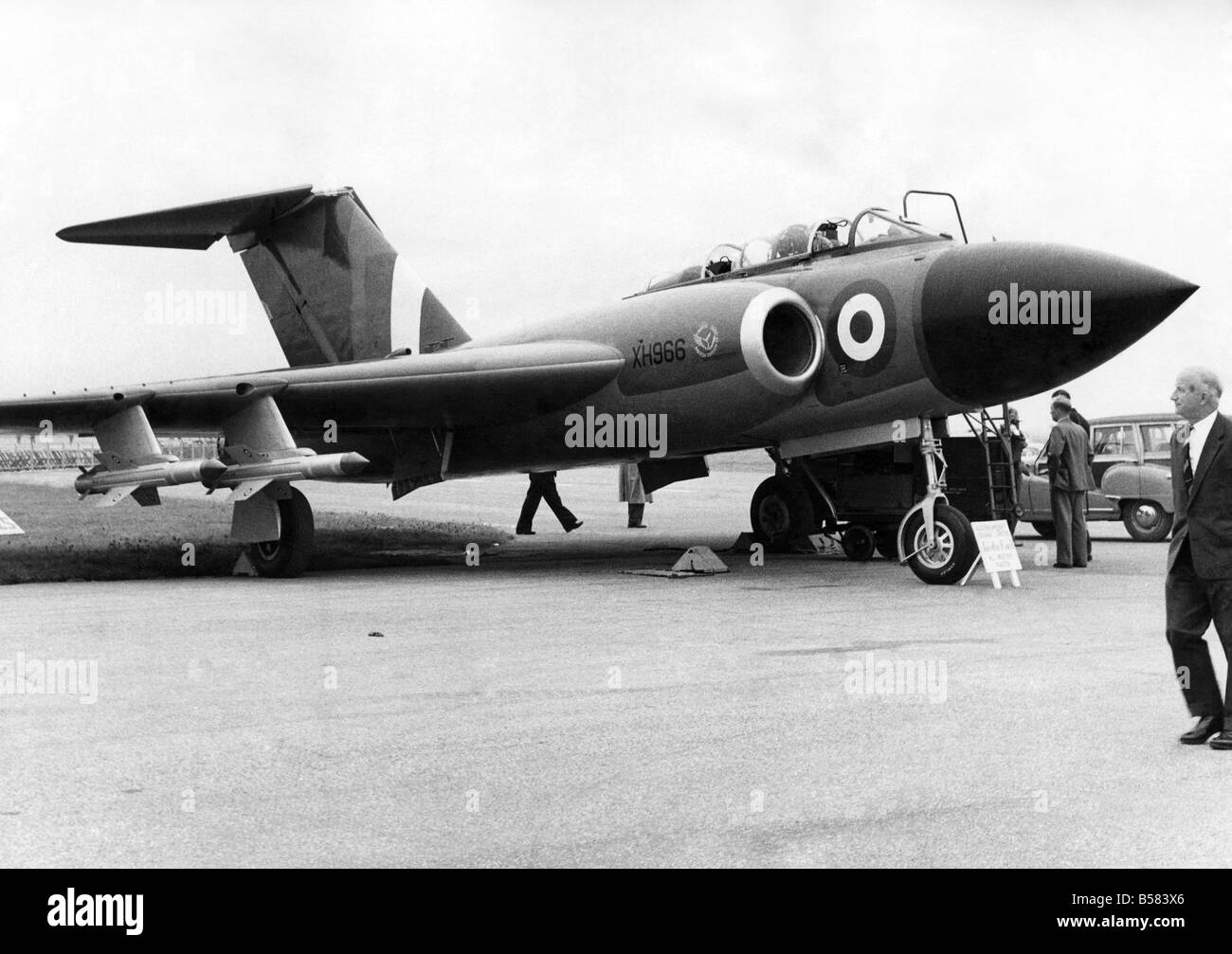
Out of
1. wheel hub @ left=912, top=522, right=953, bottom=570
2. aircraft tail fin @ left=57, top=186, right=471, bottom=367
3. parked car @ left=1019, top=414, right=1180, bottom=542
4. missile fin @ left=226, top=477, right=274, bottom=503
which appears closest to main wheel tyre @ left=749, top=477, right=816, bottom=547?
wheel hub @ left=912, top=522, right=953, bottom=570

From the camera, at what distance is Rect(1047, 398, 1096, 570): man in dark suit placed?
13.1m

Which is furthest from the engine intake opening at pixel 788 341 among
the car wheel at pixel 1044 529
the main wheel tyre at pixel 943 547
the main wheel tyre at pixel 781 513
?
the car wheel at pixel 1044 529

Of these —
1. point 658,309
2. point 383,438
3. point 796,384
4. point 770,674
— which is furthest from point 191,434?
Result: point 770,674

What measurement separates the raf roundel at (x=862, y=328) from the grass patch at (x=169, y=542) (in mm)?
5992

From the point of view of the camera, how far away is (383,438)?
51.0 feet

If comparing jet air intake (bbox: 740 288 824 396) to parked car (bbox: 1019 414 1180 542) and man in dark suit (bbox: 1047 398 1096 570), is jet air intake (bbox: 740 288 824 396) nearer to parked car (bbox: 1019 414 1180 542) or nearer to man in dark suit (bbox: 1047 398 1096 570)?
man in dark suit (bbox: 1047 398 1096 570)

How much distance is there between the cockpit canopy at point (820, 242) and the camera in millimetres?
12031

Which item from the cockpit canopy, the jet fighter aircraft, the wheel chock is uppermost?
the cockpit canopy

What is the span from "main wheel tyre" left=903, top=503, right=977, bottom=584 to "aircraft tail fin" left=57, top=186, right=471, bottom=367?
7.57m

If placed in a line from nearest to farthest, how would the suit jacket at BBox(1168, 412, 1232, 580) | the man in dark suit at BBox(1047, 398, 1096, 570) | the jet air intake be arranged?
the suit jacket at BBox(1168, 412, 1232, 580), the jet air intake, the man in dark suit at BBox(1047, 398, 1096, 570)

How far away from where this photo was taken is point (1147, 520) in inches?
701
